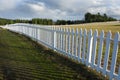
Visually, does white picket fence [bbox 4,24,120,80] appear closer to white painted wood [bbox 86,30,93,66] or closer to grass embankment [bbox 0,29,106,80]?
white painted wood [bbox 86,30,93,66]

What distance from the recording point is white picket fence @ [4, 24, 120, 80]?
7218mm

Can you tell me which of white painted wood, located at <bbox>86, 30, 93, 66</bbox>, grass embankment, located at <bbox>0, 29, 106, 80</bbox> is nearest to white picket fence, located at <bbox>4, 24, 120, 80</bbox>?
white painted wood, located at <bbox>86, 30, 93, 66</bbox>

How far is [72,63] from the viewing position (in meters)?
9.57

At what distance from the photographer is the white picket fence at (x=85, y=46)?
722cm

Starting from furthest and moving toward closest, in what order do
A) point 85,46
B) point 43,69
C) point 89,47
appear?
point 85,46
point 89,47
point 43,69

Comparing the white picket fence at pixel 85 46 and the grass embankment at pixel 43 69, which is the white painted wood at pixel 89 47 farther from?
the grass embankment at pixel 43 69

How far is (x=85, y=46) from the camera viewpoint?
930 cm

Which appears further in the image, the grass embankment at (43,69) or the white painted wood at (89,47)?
the white painted wood at (89,47)

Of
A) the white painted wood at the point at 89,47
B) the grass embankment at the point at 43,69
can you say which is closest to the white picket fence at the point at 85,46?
the white painted wood at the point at 89,47

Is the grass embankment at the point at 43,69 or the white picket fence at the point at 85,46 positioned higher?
the white picket fence at the point at 85,46

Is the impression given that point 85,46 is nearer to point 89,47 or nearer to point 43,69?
point 89,47

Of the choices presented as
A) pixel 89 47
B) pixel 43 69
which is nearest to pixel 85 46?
pixel 89 47

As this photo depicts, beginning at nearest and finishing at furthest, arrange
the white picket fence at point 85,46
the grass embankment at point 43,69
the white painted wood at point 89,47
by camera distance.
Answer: the white picket fence at point 85,46, the grass embankment at point 43,69, the white painted wood at point 89,47

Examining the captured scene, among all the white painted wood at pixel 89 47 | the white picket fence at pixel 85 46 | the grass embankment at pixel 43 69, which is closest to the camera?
the white picket fence at pixel 85 46
